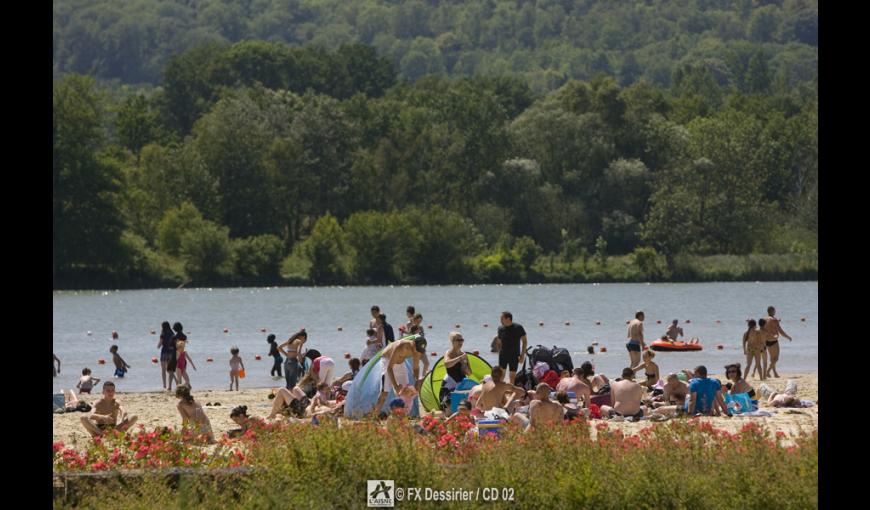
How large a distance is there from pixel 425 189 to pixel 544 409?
6413 centimetres

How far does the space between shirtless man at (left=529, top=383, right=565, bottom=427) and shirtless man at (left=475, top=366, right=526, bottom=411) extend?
1.04 metres

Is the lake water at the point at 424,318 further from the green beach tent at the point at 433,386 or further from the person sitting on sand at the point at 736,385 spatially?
the green beach tent at the point at 433,386

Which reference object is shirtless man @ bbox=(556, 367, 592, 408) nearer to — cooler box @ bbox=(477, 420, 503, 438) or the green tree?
cooler box @ bbox=(477, 420, 503, 438)

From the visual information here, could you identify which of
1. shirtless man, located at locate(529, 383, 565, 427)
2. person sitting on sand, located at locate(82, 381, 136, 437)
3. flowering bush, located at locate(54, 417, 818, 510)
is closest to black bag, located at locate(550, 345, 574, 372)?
shirtless man, located at locate(529, 383, 565, 427)

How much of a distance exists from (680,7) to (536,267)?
101990mm

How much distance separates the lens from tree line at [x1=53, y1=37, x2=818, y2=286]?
67500 mm

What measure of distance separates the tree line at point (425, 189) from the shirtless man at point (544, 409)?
53.0 meters

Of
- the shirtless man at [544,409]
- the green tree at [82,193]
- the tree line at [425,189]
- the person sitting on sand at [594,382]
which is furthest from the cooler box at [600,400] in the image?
the green tree at [82,193]

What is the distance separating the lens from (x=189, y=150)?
7444 centimetres

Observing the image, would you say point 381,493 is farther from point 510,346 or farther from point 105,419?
point 510,346

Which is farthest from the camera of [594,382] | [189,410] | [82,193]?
[82,193]

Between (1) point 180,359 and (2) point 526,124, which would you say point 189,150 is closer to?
(2) point 526,124

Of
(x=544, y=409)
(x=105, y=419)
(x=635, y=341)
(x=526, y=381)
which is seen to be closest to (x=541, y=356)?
(x=526, y=381)

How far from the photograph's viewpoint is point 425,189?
253ft
